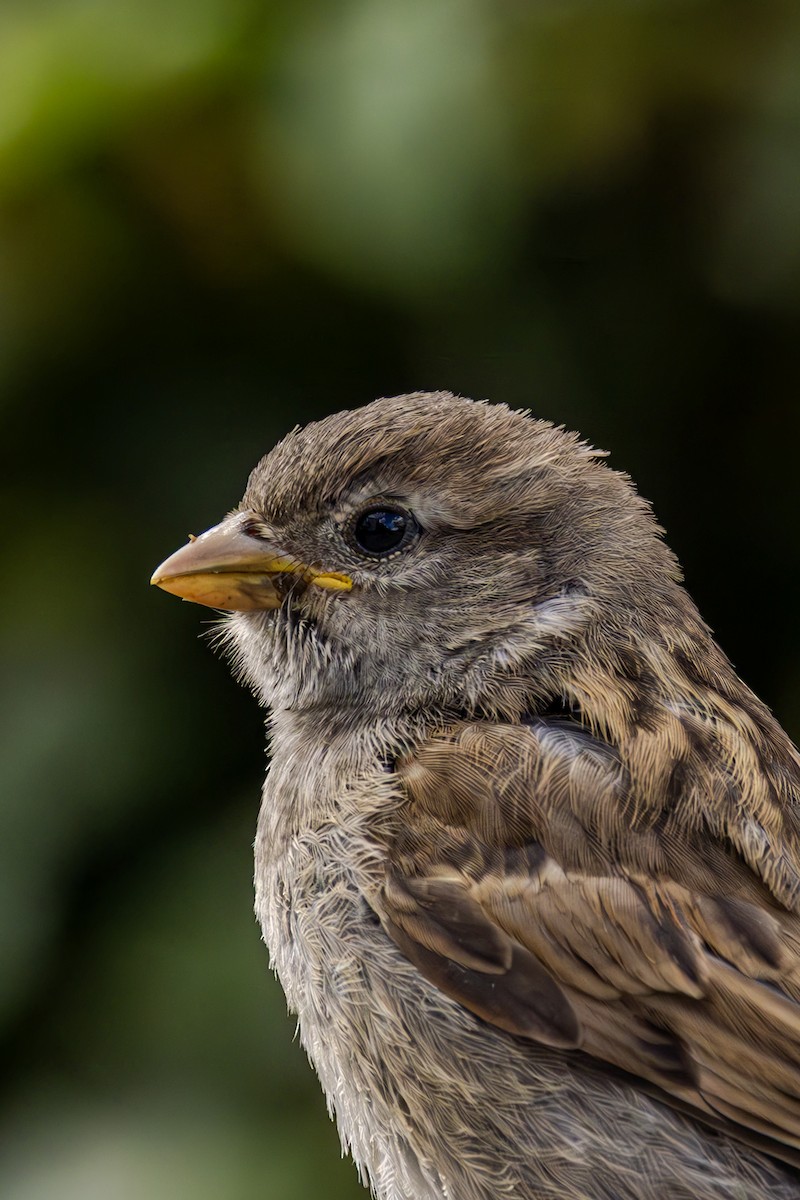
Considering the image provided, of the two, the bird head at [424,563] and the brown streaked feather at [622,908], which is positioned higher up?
the bird head at [424,563]

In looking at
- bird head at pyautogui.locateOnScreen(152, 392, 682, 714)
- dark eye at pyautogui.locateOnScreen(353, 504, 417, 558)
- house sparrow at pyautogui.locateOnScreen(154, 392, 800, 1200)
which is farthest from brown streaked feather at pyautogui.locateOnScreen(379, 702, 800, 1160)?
dark eye at pyautogui.locateOnScreen(353, 504, 417, 558)

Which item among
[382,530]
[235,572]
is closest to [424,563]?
[382,530]

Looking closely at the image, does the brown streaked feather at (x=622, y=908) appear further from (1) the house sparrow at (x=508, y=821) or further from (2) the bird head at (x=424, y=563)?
(2) the bird head at (x=424, y=563)

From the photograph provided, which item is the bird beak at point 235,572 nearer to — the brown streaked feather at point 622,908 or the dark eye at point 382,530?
the dark eye at point 382,530

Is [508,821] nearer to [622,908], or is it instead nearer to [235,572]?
[622,908]

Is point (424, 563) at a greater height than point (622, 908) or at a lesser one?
greater

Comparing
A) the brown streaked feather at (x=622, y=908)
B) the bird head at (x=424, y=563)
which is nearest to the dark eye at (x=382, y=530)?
the bird head at (x=424, y=563)

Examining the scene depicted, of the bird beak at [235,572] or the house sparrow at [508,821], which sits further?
the bird beak at [235,572]
